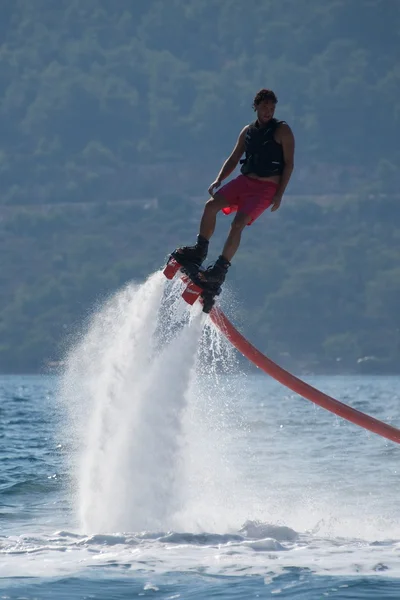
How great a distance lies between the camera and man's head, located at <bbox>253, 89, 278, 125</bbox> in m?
14.4

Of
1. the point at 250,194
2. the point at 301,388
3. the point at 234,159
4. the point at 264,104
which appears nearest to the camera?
the point at 264,104

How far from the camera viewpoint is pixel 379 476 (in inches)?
853

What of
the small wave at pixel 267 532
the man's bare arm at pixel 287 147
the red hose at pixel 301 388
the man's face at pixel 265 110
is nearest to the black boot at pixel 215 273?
the red hose at pixel 301 388

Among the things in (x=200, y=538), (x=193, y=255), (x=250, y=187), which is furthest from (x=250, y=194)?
(x=200, y=538)

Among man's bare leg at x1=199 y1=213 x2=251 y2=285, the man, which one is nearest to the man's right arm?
the man

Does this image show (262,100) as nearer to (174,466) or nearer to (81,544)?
(174,466)

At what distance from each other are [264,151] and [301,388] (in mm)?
3074

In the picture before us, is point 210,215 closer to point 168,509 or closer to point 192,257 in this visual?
point 192,257

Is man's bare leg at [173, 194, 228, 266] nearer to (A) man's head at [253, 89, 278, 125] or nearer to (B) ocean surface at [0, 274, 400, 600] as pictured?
(B) ocean surface at [0, 274, 400, 600]

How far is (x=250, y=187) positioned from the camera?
48.3ft

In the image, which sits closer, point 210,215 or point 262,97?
point 262,97

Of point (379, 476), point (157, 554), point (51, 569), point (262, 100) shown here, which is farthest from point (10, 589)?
point (379, 476)

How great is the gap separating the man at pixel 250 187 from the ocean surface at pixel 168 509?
77cm

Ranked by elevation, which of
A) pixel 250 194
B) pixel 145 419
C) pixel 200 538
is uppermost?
pixel 250 194
